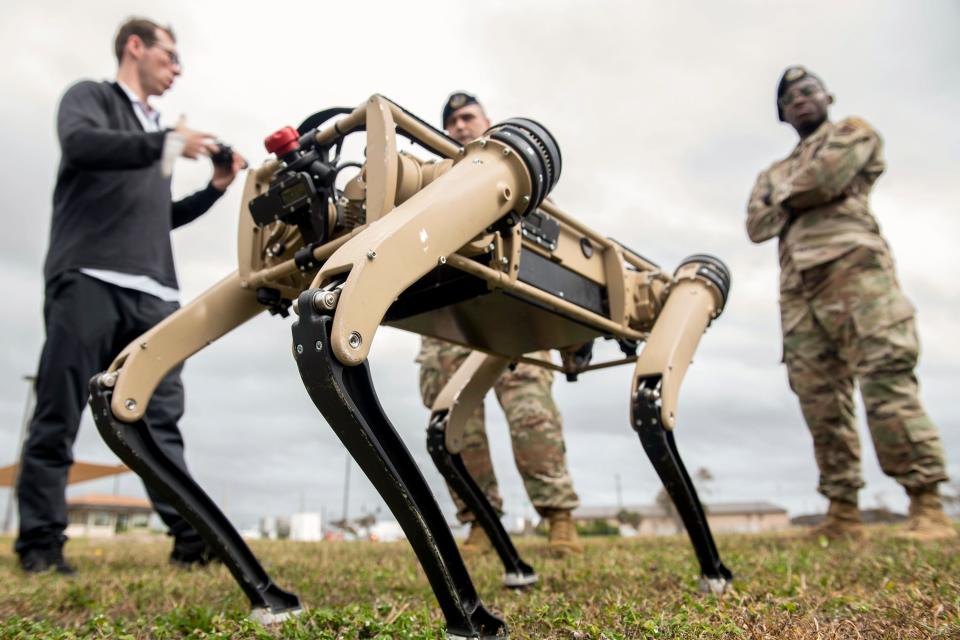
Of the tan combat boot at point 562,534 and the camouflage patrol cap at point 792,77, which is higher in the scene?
the camouflage patrol cap at point 792,77

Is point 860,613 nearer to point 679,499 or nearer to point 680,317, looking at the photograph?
point 679,499

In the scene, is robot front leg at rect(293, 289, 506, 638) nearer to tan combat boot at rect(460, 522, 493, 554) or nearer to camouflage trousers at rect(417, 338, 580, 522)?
camouflage trousers at rect(417, 338, 580, 522)

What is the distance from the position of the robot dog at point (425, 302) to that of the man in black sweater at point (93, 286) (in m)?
1.05

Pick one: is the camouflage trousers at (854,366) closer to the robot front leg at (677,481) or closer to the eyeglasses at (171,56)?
the robot front leg at (677,481)

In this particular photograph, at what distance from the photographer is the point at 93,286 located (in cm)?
320

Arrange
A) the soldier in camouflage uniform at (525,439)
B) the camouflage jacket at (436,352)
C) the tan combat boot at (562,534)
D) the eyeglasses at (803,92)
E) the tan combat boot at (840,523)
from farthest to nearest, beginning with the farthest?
the eyeglasses at (803,92) < the camouflage jacket at (436,352) < the tan combat boot at (840,523) < the soldier in camouflage uniform at (525,439) < the tan combat boot at (562,534)

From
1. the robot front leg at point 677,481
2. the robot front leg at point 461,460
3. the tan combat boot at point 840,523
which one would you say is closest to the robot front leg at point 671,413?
the robot front leg at point 677,481

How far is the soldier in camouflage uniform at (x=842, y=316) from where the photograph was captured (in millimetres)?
4051

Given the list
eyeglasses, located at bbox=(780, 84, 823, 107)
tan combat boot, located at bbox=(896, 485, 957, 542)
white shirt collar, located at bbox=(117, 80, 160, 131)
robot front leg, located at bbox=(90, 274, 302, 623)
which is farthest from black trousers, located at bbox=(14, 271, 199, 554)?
eyeglasses, located at bbox=(780, 84, 823, 107)

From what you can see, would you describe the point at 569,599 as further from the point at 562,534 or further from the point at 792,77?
the point at 792,77

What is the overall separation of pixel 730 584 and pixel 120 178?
10.6 feet

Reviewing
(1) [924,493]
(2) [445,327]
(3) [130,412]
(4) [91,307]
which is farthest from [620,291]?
(1) [924,493]

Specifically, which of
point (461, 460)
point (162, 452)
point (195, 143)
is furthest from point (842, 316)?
point (162, 452)

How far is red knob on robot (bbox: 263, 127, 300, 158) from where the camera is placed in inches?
75.3
